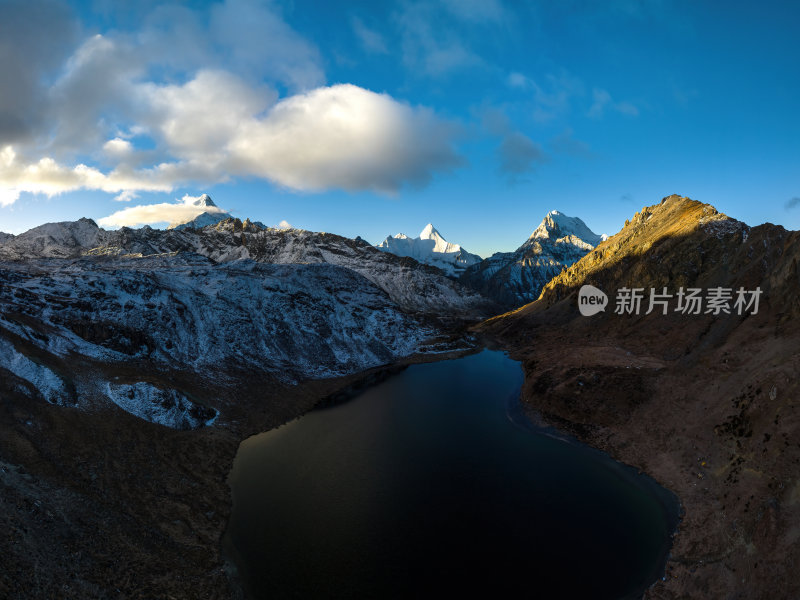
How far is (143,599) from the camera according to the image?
24703 mm

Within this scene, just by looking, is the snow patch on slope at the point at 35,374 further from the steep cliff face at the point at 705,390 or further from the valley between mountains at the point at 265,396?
the steep cliff face at the point at 705,390

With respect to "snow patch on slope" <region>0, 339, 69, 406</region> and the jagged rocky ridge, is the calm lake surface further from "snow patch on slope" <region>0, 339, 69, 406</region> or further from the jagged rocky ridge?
"snow patch on slope" <region>0, 339, 69, 406</region>

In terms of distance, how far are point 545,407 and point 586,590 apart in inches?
1486

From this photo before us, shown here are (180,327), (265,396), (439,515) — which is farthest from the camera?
(180,327)

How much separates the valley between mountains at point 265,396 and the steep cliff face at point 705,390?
0.25 meters

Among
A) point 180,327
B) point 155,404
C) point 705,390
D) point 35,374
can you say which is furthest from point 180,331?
point 705,390

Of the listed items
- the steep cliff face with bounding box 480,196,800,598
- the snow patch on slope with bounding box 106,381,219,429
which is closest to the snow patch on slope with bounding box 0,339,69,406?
the snow patch on slope with bounding box 106,381,219,429

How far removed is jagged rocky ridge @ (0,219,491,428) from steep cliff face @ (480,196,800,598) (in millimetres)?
47600

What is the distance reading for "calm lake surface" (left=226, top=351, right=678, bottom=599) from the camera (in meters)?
28.2

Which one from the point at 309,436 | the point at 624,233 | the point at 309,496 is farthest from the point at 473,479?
the point at 624,233

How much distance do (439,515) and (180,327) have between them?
6373cm

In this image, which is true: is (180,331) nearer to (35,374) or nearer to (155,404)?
(155,404)

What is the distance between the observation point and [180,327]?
242 feet

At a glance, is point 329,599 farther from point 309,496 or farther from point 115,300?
point 115,300
